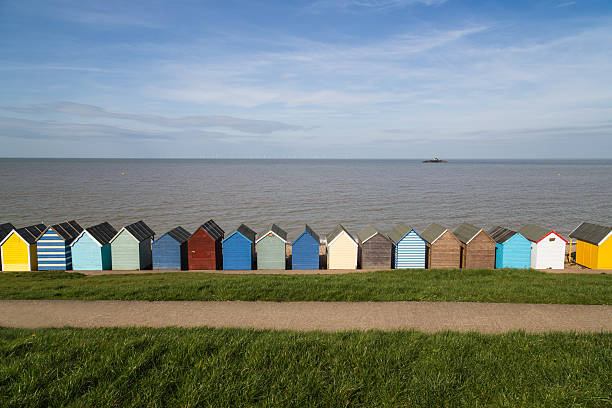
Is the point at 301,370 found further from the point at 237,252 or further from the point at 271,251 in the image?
the point at 237,252

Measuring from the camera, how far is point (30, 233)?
17422mm

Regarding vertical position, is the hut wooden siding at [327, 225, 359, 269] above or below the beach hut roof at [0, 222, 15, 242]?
below

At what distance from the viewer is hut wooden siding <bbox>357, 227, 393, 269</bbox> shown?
1748 centimetres

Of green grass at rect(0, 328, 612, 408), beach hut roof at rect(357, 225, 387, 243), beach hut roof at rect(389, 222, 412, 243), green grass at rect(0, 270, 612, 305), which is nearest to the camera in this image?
green grass at rect(0, 328, 612, 408)

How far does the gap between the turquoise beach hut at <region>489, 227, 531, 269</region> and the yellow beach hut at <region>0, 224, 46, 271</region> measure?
1990cm

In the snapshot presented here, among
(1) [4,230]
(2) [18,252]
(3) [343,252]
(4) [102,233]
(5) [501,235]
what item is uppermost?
(1) [4,230]

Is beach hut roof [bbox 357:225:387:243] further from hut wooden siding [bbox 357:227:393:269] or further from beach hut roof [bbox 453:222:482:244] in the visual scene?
beach hut roof [bbox 453:222:482:244]

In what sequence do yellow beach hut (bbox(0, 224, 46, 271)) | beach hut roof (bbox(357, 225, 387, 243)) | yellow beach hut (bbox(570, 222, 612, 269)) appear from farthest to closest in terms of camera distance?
beach hut roof (bbox(357, 225, 387, 243)), yellow beach hut (bbox(570, 222, 612, 269)), yellow beach hut (bbox(0, 224, 46, 271))

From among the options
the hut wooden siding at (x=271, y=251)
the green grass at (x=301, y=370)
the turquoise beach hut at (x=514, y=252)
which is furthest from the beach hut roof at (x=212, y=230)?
the turquoise beach hut at (x=514, y=252)

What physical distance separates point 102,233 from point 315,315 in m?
12.4

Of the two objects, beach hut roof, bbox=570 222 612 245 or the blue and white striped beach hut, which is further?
the blue and white striped beach hut

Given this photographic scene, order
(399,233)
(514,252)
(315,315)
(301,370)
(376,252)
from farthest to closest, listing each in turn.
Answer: (399,233) → (376,252) → (514,252) → (315,315) → (301,370)

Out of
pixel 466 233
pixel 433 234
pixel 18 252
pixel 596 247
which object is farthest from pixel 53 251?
pixel 596 247

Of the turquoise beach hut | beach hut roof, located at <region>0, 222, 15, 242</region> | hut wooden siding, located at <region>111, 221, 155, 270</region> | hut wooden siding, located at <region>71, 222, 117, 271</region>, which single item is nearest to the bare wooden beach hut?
the turquoise beach hut
